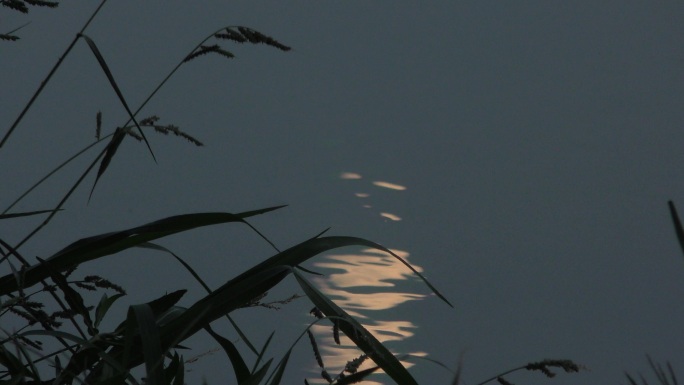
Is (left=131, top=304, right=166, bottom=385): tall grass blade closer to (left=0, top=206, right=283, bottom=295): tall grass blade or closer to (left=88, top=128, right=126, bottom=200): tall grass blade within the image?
(left=0, top=206, right=283, bottom=295): tall grass blade

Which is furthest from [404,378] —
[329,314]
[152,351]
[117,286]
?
[117,286]

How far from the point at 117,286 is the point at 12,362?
0.47 feet

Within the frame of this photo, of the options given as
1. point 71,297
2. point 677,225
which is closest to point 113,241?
point 71,297

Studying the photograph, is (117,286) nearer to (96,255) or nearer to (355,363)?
(96,255)

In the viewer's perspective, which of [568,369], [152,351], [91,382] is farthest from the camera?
[91,382]

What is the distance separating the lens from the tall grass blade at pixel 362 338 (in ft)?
2.20

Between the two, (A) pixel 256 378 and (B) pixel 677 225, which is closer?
(B) pixel 677 225

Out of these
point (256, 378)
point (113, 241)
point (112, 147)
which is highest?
point (112, 147)

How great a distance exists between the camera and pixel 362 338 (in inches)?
26.4

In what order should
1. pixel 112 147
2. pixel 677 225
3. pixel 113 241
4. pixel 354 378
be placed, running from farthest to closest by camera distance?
pixel 112 147 → pixel 113 241 → pixel 354 378 → pixel 677 225

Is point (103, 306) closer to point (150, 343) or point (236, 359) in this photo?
point (236, 359)

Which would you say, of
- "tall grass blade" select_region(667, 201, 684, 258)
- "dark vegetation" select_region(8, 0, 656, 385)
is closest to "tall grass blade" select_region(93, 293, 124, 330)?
"dark vegetation" select_region(8, 0, 656, 385)

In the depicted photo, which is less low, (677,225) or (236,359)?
(677,225)

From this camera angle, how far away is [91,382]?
0.74 meters
